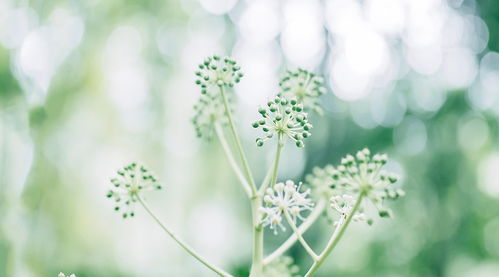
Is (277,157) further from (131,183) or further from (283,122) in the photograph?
(131,183)

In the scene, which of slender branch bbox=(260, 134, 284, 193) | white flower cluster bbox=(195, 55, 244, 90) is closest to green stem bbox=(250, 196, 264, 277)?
slender branch bbox=(260, 134, 284, 193)

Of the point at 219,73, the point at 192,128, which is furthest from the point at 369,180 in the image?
the point at 192,128

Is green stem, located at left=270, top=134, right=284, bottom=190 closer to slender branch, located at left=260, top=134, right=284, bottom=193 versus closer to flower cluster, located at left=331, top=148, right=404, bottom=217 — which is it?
slender branch, located at left=260, top=134, right=284, bottom=193

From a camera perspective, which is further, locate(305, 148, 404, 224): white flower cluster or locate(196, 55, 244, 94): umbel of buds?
locate(196, 55, 244, 94): umbel of buds

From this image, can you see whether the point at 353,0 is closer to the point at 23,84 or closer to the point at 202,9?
the point at 202,9

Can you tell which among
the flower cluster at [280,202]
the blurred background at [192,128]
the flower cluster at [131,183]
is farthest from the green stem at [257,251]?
the blurred background at [192,128]

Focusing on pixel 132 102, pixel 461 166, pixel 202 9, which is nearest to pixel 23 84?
pixel 132 102
